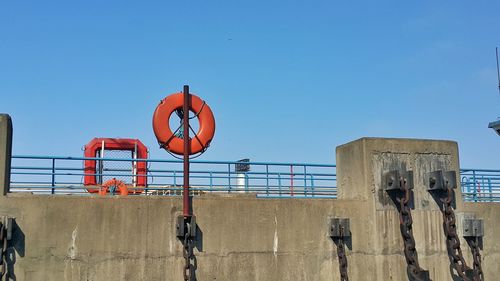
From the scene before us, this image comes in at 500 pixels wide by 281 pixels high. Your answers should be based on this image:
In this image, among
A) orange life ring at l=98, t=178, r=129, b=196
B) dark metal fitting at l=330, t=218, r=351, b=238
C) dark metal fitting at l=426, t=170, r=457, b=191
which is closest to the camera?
dark metal fitting at l=330, t=218, r=351, b=238

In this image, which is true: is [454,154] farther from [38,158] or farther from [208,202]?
[38,158]

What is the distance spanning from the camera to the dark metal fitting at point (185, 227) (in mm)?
9289

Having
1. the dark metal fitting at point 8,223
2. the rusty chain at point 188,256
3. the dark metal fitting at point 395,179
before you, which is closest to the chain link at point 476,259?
the dark metal fitting at point 395,179

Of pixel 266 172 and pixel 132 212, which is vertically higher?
pixel 266 172

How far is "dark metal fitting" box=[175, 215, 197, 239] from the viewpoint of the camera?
9.29m

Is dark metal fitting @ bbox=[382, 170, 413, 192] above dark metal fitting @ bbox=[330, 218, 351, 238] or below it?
above

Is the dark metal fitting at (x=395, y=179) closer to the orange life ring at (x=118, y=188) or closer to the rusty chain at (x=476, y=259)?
the rusty chain at (x=476, y=259)

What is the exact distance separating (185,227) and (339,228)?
279cm

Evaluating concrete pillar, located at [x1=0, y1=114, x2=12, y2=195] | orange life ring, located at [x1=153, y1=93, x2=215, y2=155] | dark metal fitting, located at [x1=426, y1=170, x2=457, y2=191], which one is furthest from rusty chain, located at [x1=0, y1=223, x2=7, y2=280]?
dark metal fitting, located at [x1=426, y1=170, x2=457, y2=191]

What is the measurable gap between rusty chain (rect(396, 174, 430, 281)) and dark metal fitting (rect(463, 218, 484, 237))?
129 centimetres

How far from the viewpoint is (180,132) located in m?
11.3

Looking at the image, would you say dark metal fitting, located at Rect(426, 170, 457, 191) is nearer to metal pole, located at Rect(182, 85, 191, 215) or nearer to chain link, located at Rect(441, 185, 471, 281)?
chain link, located at Rect(441, 185, 471, 281)

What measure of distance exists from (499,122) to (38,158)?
62.5ft

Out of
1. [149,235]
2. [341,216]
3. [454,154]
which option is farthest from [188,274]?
[454,154]
